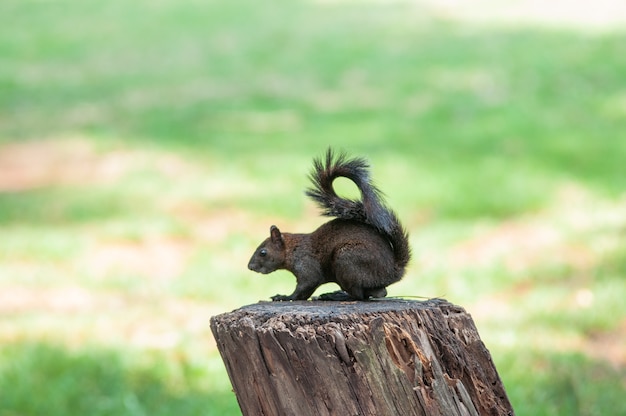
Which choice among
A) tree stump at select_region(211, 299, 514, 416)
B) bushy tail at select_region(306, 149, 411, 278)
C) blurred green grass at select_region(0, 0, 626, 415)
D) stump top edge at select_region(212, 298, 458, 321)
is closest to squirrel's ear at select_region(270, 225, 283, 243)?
bushy tail at select_region(306, 149, 411, 278)

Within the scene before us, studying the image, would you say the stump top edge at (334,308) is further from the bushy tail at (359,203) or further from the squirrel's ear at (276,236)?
the squirrel's ear at (276,236)

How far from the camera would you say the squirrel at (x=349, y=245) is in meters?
3.40

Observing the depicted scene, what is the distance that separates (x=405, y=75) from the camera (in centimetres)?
1602

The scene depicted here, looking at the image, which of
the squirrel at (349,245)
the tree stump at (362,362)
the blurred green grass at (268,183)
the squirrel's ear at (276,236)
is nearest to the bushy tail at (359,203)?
the squirrel at (349,245)

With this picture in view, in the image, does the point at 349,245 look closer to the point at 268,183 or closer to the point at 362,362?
the point at 362,362

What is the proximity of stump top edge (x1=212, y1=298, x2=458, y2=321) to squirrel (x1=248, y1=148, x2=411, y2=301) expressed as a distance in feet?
0.44

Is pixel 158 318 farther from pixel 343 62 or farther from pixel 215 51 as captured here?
pixel 215 51

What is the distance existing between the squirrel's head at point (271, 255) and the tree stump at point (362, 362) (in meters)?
0.55

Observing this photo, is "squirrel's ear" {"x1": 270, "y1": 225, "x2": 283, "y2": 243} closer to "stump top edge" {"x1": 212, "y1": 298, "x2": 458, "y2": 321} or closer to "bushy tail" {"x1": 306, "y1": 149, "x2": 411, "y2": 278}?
"bushy tail" {"x1": 306, "y1": 149, "x2": 411, "y2": 278}

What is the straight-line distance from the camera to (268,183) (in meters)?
10.9

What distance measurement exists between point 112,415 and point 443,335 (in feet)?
10.2

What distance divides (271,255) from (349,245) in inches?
13.3

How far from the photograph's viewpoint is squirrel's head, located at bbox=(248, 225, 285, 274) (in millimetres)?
3627

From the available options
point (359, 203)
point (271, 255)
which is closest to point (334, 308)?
point (359, 203)
